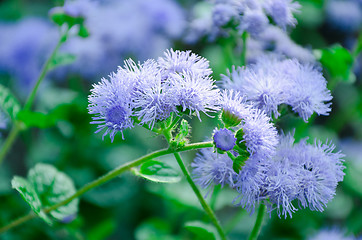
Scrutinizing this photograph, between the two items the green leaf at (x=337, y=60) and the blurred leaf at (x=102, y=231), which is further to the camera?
the blurred leaf at (x=102, y=231)

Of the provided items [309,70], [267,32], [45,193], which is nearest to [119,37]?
[267,32]

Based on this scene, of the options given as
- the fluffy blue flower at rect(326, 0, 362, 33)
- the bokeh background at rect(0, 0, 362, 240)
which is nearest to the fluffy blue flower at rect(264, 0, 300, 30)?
the bokeh background at rect(0, 0, 362, 240)

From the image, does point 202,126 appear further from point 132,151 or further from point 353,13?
point 353,13

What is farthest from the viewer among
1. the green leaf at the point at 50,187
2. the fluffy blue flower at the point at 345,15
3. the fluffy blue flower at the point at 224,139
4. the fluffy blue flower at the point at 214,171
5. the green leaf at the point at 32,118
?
the fluffy blue flower at the point at 345,15

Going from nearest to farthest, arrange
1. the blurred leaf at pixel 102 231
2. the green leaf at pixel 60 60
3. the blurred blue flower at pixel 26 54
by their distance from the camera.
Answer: the green leaf at pixel 60 60, the blurred leaf at pixel 102 231, the blurred blue flower at pixel 26 54

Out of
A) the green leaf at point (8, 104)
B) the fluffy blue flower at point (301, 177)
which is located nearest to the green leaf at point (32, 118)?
the green leaf at point (8, 104)

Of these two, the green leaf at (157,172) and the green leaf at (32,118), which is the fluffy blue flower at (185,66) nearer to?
the green leaf at (157,172)
